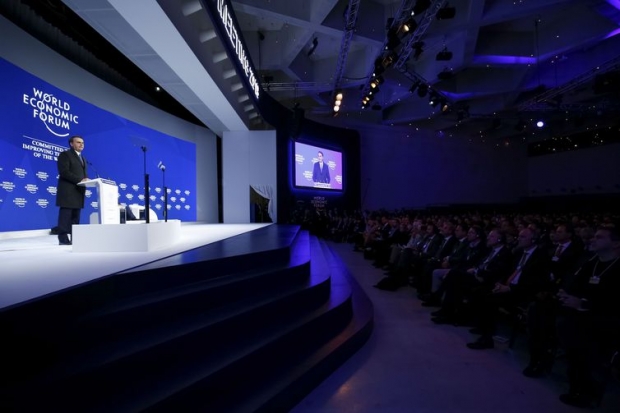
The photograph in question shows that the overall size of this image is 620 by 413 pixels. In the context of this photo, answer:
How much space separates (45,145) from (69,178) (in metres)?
2.16

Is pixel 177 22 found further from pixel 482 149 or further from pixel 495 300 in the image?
pixel 482 149

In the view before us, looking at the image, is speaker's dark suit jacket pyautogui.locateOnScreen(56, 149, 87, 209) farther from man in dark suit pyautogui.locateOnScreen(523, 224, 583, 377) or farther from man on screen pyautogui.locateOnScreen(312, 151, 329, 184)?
man on screen pyautogui.locateOnScreen(312, 151, 329, 184)

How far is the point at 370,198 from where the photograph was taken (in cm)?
1620

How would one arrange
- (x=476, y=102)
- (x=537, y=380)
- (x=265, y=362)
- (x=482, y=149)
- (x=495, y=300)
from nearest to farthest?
(x=265, y=362), (x=537, y=380), (x=495, y=300), (x=476, y=102), (x=482, y=149)

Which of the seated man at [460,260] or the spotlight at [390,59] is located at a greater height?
the spotlight at [390,59]

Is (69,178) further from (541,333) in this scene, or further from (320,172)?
(320,172)

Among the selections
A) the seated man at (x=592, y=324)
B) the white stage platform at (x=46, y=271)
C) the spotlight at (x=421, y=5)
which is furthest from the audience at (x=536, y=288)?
the spotlight at (x=421, y=5)

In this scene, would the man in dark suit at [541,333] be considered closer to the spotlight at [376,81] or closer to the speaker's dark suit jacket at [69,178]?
the speaker's dark suit jacket at [69,178]

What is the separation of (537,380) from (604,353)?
0.47 meters

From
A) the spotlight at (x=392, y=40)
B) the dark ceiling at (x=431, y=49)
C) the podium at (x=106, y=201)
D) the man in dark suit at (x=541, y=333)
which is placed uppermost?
the dark ceiling at (x=431, y=49)

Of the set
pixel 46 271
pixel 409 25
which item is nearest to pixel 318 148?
pixel 409 25

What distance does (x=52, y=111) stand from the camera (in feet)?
19.8

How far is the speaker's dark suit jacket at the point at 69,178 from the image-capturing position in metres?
4.30

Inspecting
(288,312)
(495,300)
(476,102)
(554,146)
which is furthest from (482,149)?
(288,312)
